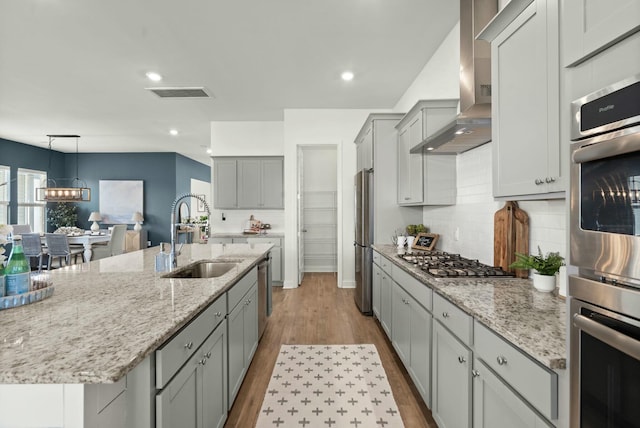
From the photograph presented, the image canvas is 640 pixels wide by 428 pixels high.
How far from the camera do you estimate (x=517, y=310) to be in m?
1.35

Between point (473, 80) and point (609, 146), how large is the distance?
1422 mm

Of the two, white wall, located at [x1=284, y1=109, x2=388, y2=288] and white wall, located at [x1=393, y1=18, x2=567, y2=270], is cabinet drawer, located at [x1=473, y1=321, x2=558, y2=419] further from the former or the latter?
white wall, located at [x1=284, y1=109, x2=388, y2=288]

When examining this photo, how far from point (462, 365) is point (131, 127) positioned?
7.05m

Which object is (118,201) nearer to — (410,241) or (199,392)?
(410,241)

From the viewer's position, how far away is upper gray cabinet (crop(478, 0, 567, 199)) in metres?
1.28

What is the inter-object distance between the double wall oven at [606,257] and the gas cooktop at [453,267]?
1.14 m

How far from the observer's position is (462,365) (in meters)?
1.49

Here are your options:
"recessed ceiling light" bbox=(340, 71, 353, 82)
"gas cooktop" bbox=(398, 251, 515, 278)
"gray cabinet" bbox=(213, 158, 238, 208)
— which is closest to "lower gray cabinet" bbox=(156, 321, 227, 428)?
"gas cooktop" bbox=(398, 251, 515, 278)

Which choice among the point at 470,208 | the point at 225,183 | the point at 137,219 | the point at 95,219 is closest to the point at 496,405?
the point at 470,208

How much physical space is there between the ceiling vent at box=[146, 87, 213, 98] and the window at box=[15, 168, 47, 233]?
554cm

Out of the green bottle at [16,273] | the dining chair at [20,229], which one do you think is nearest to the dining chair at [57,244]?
the dining chair at [20,229]

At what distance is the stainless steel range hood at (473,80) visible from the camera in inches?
76.7

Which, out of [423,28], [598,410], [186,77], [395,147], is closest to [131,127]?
[186,77]

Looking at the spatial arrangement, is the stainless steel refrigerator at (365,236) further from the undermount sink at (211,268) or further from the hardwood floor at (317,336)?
the undermount sink at (211,268)
